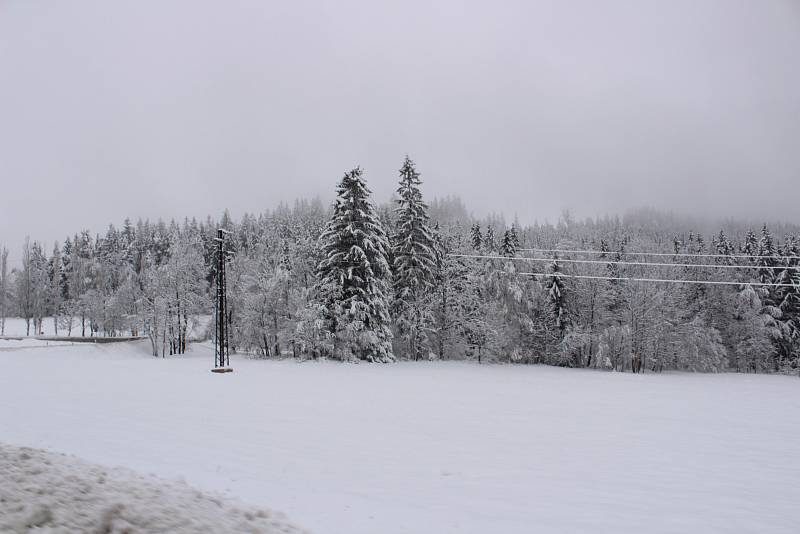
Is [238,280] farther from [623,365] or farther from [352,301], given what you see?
[623,365]

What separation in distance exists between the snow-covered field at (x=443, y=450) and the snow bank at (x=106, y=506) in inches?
25.6

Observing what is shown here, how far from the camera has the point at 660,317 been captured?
42656 millimetres

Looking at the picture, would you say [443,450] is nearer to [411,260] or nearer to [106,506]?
[106,506]

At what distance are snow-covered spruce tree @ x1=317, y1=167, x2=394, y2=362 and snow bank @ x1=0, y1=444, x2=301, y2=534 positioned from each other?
83.4ft

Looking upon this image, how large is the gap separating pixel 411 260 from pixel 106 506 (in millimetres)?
33048

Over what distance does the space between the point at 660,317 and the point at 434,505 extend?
144 feet

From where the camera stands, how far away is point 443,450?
32.1 ft

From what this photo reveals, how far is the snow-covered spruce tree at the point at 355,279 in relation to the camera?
3253 cm

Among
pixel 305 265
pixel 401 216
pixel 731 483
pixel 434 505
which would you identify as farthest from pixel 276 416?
pixel 305 265

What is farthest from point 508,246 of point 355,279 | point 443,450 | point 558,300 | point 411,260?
point 443,450

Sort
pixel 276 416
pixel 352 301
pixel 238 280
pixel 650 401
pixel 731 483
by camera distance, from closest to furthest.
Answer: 1. pixel 731 483
2. pixel 276 416
3. pixel 650 401
4. pixel 352 301
5. pixel 238 280

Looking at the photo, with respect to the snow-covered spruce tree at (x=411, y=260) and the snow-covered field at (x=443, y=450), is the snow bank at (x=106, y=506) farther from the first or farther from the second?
the snow-covered spruce tree at (x=411, y=260)

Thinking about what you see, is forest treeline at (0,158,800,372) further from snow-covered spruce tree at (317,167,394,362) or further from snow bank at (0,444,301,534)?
snow bank at (0,444,301,534)

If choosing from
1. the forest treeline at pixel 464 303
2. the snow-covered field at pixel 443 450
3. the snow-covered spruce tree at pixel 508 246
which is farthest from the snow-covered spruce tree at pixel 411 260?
the snow-covered field at pixel 443 450
